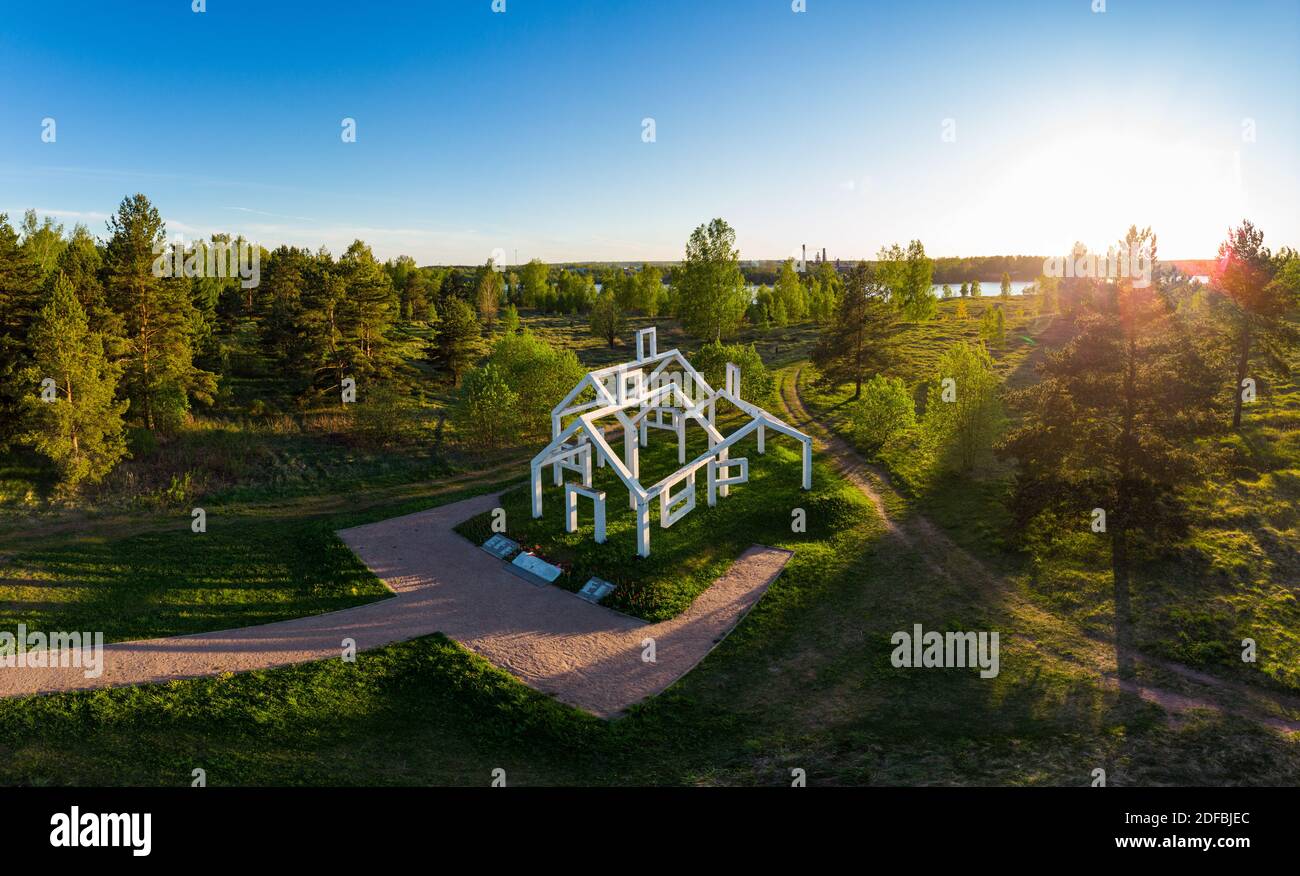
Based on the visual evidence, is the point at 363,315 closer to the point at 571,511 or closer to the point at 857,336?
the point at 571,511

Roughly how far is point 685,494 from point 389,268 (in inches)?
4553

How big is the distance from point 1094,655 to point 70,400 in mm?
45728

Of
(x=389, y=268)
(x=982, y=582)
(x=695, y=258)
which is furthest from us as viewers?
(x=389, y=268)

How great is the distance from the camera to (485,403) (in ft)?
146

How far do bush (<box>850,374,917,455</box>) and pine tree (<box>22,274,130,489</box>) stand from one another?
41.3 metres

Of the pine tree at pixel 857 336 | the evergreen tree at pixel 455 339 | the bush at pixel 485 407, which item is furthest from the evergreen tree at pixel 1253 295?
the evergreen tree at pixel 455 339

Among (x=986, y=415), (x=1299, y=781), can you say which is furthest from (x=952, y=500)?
(x=1299, y=781)

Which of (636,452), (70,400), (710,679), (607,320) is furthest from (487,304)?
(710,679)

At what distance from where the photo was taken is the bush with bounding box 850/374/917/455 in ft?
134

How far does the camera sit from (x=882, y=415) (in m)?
40.8

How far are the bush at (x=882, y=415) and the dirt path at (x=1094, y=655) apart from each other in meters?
5.88
